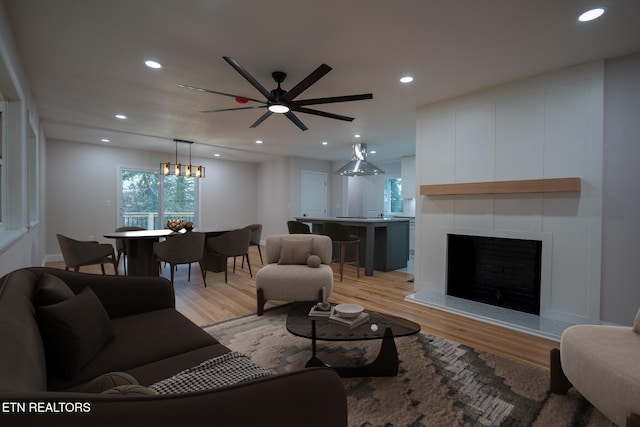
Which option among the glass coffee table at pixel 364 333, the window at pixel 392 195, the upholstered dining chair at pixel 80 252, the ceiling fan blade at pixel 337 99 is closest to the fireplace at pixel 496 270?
the glass coffee table at pixel 364 333

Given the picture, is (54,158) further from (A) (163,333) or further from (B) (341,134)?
(A) (163,333)

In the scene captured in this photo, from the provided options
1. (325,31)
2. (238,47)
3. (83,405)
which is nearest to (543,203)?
(325,31)

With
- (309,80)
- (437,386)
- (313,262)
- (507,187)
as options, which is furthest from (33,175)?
(507,187)

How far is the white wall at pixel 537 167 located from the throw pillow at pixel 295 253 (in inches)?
66.1

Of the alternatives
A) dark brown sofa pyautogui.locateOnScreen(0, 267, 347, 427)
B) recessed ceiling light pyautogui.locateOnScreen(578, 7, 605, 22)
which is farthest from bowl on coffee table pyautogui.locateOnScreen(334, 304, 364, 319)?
recessed ceiling light pyautogui.locateOnScreen(578, 7, 605, 22)

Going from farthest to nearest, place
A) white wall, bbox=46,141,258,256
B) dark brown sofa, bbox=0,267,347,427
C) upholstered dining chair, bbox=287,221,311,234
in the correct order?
white wall, bbox=46,141,258,256 → upholstered dining chair, bbox=287,221,311,234 → dark brown sofa, bbox=0,267,347,427

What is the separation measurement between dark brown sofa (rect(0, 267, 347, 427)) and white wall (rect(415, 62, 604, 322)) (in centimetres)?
312

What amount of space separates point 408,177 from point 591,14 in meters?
4.98

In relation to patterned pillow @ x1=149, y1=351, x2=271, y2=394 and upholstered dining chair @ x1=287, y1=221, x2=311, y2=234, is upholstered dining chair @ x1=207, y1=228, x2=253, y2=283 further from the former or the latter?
patterned pillow @ x1=149, y1=351, x2=271, y2=394

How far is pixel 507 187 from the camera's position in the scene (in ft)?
10.3

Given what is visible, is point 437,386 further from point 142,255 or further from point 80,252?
point 80,252

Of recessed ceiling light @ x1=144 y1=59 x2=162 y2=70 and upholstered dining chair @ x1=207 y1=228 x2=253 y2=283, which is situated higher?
recessed ceiling light @ x1=144 y1=59 x2=162 y2=70

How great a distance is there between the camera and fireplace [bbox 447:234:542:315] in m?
3.15

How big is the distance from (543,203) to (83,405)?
369cm
